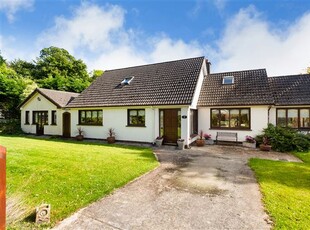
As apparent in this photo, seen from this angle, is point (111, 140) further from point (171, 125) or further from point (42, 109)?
point (42, 109)

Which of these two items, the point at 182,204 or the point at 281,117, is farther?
the point at 281,117

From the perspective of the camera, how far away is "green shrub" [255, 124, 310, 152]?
1277 cm

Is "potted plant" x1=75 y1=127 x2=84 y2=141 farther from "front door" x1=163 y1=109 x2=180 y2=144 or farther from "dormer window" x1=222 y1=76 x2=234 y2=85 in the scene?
"dormer window" x1=222 y1=76 x2=234 y2=85

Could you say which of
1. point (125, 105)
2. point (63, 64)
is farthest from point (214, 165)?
point (63, 64)

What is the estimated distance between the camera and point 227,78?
1747cm

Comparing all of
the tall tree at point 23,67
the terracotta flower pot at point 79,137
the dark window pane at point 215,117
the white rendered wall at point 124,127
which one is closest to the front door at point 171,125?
the white rendered wall at point 124,127

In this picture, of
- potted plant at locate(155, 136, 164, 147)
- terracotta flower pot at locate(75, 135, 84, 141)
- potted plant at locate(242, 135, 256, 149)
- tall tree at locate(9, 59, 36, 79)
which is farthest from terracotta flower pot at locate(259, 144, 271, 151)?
tall tree at locate(9, 59, 36, 79)

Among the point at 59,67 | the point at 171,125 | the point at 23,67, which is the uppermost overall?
the point at 59,67

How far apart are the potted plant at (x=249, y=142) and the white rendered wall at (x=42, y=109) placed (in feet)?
54.1

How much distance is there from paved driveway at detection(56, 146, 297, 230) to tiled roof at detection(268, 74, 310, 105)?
9604 mm


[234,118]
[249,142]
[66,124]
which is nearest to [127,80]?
[66,124]

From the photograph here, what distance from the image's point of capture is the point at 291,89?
622 inches

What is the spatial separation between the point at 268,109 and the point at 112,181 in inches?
501

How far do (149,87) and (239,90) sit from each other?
7269 mm
